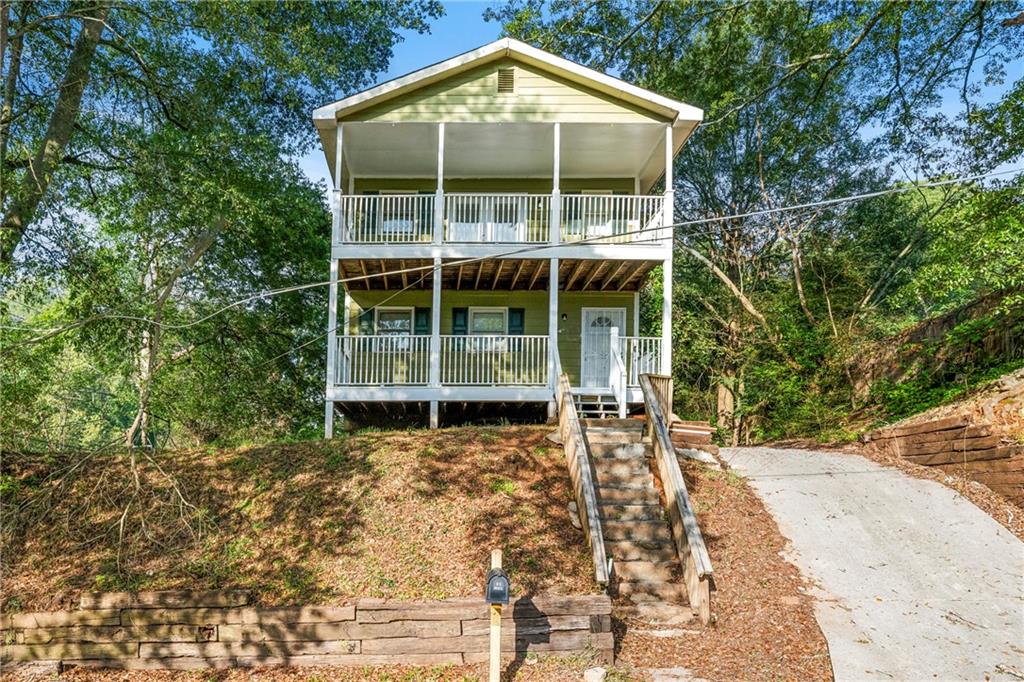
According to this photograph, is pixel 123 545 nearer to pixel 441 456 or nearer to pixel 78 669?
pixel 78 669

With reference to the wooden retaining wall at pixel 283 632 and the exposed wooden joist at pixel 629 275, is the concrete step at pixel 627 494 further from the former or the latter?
the exposed wooden joist at pixel 629 275

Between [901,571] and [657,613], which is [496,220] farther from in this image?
[901,571]

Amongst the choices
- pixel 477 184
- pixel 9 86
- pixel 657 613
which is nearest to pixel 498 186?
pixel 477 184

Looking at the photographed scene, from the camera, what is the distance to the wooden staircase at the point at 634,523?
8.20 metres

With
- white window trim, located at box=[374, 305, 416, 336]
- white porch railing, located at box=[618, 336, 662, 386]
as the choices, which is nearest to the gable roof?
white window trim, located at box=[374, 305, 416, 336]

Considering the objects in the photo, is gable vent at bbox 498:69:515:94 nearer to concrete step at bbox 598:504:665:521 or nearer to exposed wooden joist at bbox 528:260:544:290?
exposed wooden joist at bbox 528:260:544:290

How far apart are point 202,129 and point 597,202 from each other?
354 inches

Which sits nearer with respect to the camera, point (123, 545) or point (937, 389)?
point (123, 545)

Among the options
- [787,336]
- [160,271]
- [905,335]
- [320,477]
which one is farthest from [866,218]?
[160,271]

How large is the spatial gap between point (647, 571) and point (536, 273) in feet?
25.6

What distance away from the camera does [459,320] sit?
1666 centimetres

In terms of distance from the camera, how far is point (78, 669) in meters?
7.27

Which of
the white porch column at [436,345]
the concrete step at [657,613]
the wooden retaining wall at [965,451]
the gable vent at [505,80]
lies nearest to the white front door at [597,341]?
the white porch column at [436,345]

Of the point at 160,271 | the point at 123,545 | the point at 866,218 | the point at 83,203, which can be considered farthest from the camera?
the point at 866,218
